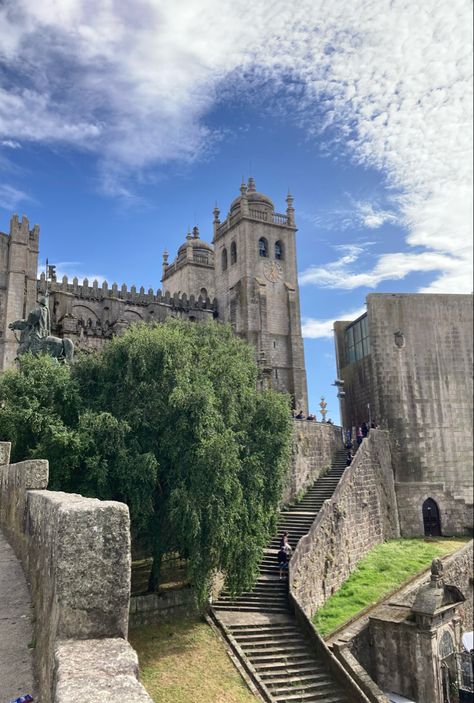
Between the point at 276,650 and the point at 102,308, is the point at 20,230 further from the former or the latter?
the point at 276,650

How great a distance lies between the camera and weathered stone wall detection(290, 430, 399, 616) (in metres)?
20.5

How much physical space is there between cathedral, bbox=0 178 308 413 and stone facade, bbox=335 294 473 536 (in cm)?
997

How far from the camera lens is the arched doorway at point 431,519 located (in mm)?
29250

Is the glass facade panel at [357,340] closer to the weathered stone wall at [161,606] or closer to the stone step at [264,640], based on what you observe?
the stone step at [264,640]

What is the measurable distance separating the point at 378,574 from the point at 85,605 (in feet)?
67.7

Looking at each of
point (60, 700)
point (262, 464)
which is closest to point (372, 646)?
point (262, 464)

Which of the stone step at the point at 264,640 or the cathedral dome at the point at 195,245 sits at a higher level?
the cathedral dome at the point at 195,245

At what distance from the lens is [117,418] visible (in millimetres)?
16734

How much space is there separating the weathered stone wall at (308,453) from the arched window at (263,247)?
1952 centimetres

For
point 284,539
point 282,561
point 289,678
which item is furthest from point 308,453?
point 289,678

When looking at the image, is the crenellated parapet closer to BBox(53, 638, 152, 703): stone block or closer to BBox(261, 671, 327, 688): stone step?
BBox(261, 671, 327, 688): stone step

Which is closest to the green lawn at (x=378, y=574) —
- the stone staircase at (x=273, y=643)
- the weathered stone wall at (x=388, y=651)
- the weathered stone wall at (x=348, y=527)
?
the weathered stone wall at (x=348, y=527)

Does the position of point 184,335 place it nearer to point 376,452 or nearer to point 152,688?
point 152,688

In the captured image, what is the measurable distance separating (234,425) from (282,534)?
6485 millimetres
